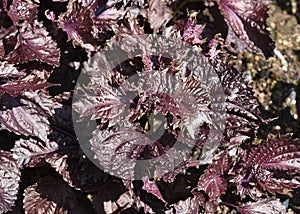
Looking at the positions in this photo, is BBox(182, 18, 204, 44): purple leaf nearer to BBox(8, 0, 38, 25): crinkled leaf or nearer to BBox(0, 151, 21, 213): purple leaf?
BBox(8, 0, 38, 25): crinkled leaf

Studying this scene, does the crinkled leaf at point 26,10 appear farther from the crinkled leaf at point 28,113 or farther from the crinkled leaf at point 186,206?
the crinkled leaf at point 186,206

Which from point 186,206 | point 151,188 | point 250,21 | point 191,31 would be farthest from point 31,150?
point 250,21

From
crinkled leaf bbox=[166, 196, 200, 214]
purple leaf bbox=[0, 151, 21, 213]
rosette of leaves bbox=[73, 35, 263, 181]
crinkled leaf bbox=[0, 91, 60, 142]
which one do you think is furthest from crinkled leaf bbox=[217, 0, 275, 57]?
purple leaf bbox=[0, 151, 21, 213]

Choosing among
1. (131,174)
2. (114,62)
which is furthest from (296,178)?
(114,62)

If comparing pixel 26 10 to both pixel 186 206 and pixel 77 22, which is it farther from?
pixel 186 206

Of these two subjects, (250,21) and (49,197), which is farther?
(250,21)

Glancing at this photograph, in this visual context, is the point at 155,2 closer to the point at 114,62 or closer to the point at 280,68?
the point at 114,62

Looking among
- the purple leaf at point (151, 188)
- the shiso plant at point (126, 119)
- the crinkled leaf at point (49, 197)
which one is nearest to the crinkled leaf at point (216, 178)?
the shiso plant at point (126, 119)
